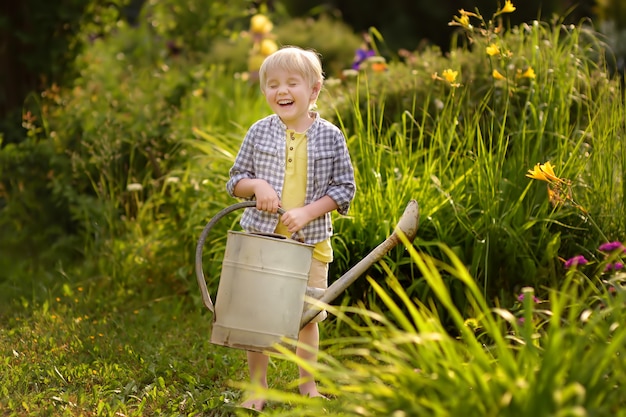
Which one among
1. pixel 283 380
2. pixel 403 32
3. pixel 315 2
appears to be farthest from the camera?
pixel 315 2

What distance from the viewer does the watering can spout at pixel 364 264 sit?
2729 mm

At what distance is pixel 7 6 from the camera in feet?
18.5

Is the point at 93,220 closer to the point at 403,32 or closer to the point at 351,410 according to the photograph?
the point at 351,410

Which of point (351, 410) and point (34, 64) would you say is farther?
point (34, 64)

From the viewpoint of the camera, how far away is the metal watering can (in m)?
2.71

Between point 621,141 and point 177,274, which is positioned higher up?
point 621,141

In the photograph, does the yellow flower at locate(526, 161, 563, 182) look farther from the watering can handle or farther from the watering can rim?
the watering can handle

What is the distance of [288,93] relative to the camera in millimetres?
2855

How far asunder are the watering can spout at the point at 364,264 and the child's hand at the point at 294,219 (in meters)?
0.20

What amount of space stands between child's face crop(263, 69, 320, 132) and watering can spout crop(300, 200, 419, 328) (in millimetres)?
462

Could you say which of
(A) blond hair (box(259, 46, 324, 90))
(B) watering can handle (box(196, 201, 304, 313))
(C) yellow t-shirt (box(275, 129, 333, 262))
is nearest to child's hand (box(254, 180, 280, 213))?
(B) watering can handle (box(196, 201, 304, 313))

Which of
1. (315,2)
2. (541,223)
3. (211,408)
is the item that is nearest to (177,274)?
(211,408)

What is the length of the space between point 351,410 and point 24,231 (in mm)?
3074

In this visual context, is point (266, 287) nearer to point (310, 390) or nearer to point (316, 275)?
point (316, 275)
